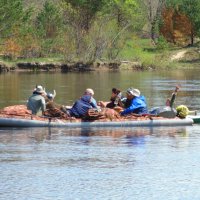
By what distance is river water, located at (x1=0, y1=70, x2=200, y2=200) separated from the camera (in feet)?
59.3

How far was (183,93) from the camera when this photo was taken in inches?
1928

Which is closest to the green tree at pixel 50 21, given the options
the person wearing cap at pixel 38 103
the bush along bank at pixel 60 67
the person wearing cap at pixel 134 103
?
the bush along bank at pixel 60 67

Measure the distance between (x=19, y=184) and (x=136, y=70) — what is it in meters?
64.2

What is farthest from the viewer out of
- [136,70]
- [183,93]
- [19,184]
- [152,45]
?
[152,45]

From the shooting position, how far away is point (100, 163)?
21266mm

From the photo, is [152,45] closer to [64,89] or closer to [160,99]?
[64,89]

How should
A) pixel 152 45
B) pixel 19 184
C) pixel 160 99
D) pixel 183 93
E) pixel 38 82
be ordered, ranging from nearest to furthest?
1. pixel 19 184
2. pixel 160 99
3. pixel 183 93
4. pixel 38 82
5. pixel 152 45

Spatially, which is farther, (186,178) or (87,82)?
(87,82)

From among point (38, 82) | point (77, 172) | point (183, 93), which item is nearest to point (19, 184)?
point (77, 172)

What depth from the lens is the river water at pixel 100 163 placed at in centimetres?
1808

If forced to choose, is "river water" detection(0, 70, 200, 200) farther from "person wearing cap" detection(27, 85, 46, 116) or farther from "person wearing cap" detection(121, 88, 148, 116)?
"person wearing cap" detection(121, 88, 148, 116)

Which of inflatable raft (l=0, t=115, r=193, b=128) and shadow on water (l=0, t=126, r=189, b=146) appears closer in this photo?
shadow on water (l=0, t=126, r=189, b=146)

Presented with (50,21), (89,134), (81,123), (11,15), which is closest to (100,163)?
(89,134)

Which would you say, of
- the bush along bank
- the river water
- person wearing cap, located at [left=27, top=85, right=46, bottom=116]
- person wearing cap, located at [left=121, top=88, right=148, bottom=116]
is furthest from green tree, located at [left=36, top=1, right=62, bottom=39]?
the river water
